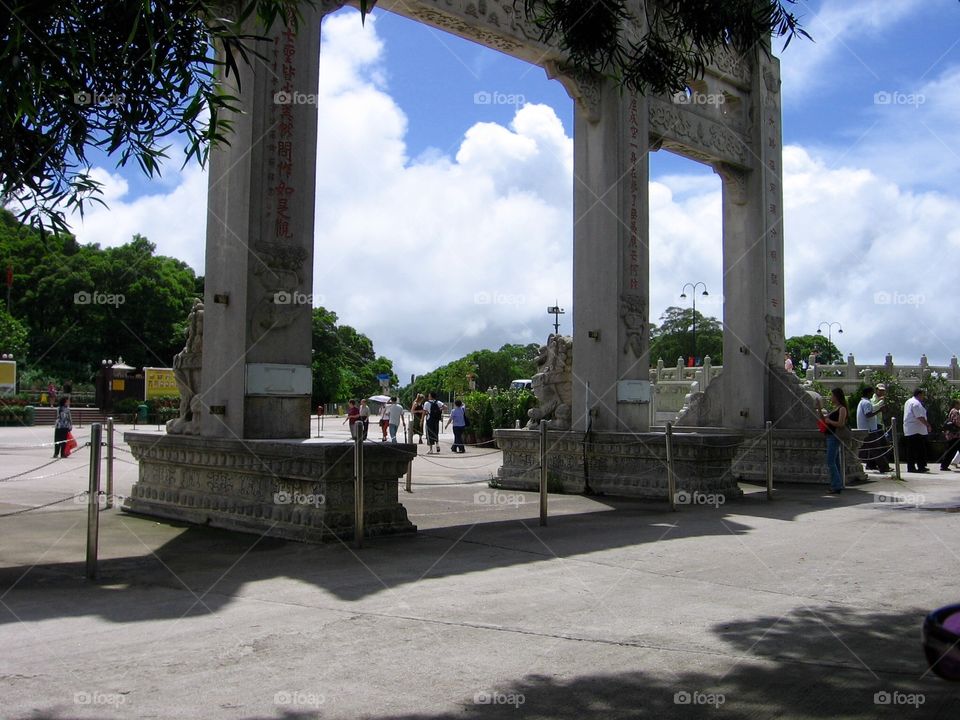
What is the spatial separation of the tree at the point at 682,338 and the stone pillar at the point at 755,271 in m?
63.9

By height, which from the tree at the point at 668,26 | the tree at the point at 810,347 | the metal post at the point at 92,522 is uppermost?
the tree at the point at 810,347

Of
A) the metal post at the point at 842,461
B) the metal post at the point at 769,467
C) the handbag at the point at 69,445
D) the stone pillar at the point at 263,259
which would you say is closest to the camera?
the stone pillar at the point at 263,259

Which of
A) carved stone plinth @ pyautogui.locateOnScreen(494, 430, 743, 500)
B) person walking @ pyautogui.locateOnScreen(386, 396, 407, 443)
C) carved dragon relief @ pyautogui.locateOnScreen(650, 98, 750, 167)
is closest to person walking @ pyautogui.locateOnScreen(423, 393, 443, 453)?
person walking @ pyautogui.locateOnScreen(386, 396, 407, 443)

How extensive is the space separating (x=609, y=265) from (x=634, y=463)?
9.91 feet

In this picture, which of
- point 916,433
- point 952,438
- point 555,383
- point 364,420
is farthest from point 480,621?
point 952,438

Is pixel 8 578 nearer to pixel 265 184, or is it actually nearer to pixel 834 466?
pixel 265 184

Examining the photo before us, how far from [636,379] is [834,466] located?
3268 mm

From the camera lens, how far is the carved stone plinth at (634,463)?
12.2 metres

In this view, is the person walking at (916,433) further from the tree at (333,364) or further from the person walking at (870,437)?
the tree at (333,364)

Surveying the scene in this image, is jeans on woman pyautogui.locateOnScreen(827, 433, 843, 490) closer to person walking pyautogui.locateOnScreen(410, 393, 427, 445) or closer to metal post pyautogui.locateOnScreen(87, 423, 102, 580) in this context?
metal post pyautogui.locateOnScreen(87, 423, 102, 580)

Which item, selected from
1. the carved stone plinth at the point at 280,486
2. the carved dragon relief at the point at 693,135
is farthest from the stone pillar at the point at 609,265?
the carved stone plinth at the point at 280,486

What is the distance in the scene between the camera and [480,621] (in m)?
5.30

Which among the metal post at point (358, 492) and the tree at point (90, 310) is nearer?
the metal post at point (358, 492)

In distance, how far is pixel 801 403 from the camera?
15.6m
